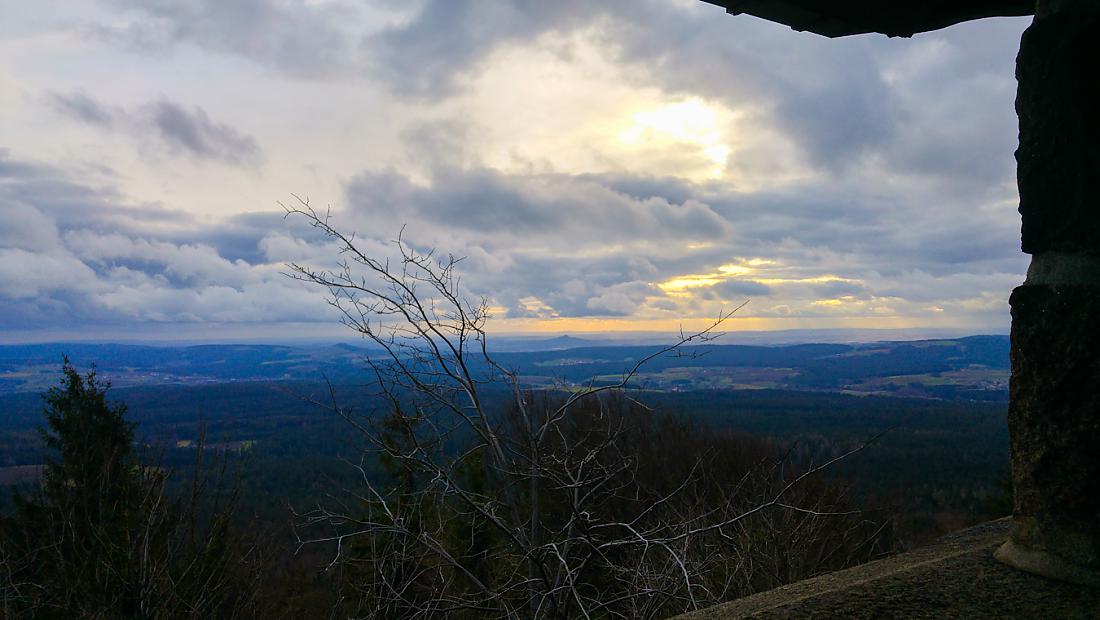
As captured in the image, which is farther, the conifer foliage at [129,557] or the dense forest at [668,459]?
the conifer foliage at [129,557]

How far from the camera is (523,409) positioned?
3.72 m

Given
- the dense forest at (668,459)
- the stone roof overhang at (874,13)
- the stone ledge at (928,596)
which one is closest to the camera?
the stone ledge at (928,596)

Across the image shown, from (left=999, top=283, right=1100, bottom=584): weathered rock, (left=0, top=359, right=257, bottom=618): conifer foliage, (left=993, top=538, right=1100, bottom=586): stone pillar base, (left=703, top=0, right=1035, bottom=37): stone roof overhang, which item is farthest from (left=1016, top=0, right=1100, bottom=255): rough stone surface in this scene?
(left=0, top=359, right=257, bottom=618): conifer foliage

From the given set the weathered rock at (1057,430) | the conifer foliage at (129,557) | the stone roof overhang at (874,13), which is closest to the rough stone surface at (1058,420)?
the weathered rock at (1057,430)

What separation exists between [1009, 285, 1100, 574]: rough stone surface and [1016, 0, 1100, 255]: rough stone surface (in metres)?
0.14

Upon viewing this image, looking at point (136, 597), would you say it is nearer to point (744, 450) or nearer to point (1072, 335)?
point (1072, 335)

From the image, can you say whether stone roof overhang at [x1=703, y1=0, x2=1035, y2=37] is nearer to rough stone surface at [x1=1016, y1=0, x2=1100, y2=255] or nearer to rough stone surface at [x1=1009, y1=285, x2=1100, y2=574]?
rough stone surface at [x1=1016, y1=0, x2=1100, y2=255]

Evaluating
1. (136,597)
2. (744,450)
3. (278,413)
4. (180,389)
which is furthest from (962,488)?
(180,389)

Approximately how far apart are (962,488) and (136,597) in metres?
43.5

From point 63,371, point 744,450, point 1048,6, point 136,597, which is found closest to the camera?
point 1048,6

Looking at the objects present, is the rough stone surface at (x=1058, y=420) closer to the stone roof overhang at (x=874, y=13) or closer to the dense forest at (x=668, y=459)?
the stone roof overhang at (x=874, y=13)

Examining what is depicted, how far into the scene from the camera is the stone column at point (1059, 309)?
1375 mm

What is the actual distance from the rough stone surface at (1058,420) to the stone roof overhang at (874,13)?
0.93 metres

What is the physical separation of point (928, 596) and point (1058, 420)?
0.47 m
